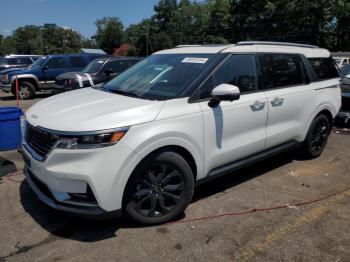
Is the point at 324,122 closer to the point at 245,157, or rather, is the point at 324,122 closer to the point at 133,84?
the point at 245,157

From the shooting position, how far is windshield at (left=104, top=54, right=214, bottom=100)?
4.14 metres

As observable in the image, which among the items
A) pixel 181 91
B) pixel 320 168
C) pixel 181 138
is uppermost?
pixel 181 91

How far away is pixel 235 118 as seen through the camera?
14.4ft

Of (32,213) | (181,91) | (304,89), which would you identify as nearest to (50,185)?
(32,213)

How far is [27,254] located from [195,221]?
1.65m

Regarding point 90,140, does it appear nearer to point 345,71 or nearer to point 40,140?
point 40,140

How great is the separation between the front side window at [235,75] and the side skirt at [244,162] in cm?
86

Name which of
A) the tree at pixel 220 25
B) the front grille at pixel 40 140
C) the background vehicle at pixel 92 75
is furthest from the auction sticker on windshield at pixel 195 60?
the tree at pixel 220 25

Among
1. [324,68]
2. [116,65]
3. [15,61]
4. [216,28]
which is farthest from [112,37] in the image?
[324,68]

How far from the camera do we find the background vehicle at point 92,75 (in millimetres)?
11569

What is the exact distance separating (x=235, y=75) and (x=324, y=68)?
7.81 feet

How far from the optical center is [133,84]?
4621 millimetres

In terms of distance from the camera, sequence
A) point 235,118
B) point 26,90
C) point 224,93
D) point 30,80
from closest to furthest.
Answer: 1. point 224,93
2. point 235,118
3. point 26,90
4. point 30,80

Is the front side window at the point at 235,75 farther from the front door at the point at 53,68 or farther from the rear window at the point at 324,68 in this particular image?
the front door at the point at 53,68
